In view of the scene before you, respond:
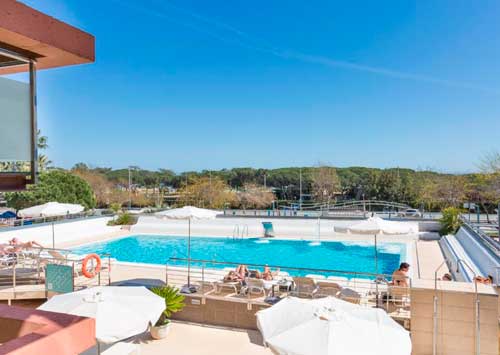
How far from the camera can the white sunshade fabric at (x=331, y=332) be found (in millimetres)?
3717

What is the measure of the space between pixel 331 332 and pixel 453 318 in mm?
3193

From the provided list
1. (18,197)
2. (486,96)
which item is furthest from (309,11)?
(18,197)

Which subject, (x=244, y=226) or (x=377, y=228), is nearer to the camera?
(x=377, y=228)

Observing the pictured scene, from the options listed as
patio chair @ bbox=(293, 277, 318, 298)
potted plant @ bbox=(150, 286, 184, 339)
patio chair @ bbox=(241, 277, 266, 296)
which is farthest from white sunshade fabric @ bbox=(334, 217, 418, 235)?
potted plant @ bbox=(150, 286, 184, 339)

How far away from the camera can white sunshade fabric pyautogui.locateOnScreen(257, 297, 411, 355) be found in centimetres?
372

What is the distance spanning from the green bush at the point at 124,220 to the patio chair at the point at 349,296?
16859 millimetres

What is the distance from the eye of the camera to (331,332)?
3826 millimetres

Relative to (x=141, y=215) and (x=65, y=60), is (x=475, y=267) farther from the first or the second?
(x=141, y=215)

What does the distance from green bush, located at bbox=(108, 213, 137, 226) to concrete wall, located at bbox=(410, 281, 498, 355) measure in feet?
60.8

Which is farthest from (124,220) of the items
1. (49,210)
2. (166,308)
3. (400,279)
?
(400,279)

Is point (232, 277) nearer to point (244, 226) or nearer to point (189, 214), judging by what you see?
point (189, 214)

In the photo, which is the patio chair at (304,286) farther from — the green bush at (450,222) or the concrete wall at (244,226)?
→ the green bush at (450,222)

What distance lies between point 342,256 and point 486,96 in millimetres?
24704

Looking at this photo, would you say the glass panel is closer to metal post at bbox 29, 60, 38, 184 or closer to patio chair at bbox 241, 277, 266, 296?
metal post at bbox 29, 60, 38, 184
